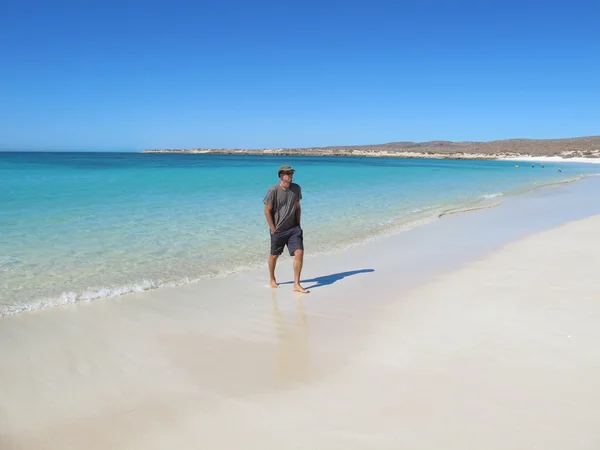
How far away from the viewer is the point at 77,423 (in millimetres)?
3025

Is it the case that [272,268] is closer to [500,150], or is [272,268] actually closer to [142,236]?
[142,236]

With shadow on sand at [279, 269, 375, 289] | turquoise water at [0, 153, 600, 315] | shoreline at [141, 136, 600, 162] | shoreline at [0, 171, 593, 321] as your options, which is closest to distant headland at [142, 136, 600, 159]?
shoreline at [141, 136, 600, 162]

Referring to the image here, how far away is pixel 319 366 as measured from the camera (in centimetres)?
383

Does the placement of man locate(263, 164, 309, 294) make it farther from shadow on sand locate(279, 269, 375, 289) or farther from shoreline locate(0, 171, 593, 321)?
shoreline locate(0, 171, 593, 321)

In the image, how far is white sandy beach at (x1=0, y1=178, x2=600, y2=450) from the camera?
289cm

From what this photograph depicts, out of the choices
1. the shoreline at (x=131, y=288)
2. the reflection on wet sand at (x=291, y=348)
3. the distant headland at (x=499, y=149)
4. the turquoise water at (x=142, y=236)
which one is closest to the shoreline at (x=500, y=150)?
the distant headland at (x=499, y=149)

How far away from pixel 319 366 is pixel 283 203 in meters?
2.81

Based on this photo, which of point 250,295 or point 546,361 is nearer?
point 546,361

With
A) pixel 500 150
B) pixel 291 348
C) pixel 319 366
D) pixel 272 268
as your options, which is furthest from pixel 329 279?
pixel 500 150

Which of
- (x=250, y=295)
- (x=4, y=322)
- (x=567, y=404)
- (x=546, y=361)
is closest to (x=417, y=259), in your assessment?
(x=250, y=295)

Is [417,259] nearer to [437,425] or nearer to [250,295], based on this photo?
[250,295]

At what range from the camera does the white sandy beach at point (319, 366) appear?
114 inches

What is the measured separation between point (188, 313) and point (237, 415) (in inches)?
92.8

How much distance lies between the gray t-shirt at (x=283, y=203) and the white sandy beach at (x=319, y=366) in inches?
38.5
